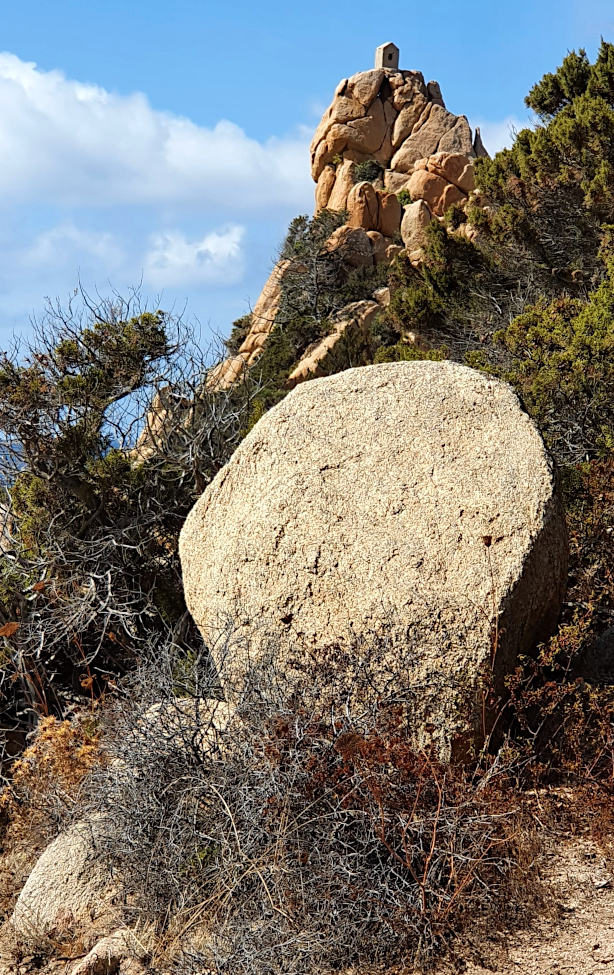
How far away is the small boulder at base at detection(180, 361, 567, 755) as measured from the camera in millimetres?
4777

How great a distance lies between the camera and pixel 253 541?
5289 mm

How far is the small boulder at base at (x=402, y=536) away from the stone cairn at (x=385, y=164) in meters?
24.7

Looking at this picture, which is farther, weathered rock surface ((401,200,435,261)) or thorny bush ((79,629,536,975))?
weathered rock surface ((401,200,435,261))

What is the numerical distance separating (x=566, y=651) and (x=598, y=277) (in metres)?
8.37

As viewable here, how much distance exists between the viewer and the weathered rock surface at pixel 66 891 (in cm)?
482

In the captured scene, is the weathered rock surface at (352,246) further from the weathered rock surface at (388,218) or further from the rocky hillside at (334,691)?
the rocky hillside at (334,691)

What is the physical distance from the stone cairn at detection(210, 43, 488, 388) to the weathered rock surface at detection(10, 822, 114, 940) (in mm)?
25599

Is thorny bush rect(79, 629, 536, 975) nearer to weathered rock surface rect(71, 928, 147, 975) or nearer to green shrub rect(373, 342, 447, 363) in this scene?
weathered rock surface rect(71, 928, 147, 975)

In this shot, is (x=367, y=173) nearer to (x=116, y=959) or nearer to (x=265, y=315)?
(x=265, y=315)

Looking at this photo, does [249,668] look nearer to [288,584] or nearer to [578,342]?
[288,584]

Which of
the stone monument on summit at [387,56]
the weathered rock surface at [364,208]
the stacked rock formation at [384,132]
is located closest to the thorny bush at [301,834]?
the weathered rock surface at [364,208]

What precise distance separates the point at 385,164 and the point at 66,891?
3763cm

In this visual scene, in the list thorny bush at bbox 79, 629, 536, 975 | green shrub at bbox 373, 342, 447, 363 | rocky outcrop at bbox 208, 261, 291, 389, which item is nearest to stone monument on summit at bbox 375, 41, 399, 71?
rocky outcrop at bbox 208, 261, 291, 389

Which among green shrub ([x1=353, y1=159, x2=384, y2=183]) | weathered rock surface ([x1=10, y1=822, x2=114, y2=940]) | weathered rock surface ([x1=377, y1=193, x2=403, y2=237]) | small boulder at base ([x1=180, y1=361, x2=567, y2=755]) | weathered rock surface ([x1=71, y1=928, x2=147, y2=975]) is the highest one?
green shrub ([x1=353, y1=159, x2=384, y2=183])
